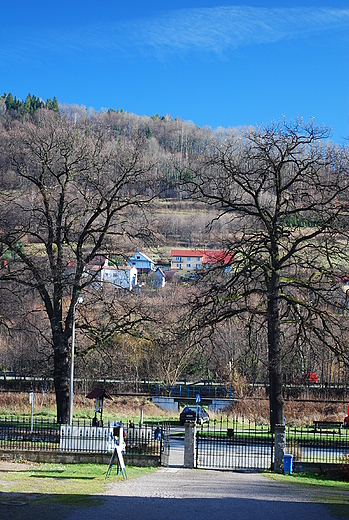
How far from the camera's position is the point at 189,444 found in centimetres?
2142

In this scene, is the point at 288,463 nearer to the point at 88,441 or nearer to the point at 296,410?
the point at 88,441

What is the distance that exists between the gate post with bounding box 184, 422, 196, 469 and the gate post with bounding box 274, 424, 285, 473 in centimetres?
291

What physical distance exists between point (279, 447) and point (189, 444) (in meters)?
3.17

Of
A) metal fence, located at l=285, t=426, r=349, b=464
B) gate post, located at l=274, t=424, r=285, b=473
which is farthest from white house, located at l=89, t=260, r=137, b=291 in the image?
metal fence, located at l=285, t=426, r=349, b=464

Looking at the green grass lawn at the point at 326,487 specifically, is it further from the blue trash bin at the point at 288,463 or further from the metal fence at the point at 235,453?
the metal fence at the point at 235,453

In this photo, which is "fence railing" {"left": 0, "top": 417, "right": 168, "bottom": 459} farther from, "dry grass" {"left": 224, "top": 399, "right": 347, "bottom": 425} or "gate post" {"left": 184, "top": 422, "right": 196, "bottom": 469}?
"dry grass" {"left": 224, "top": 399, "right": 347, "bottom": 425}

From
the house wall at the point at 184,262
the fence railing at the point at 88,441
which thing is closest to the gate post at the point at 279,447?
the fence railing at the point at 88,441

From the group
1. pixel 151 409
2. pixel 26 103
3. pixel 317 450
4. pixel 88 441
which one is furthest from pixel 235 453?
pixel 26 103

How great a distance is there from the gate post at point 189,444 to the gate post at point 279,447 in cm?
291

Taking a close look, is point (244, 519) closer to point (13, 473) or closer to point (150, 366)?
point (13, 473)

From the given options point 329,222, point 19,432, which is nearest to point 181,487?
point 19,432

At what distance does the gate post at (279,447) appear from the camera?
21.3 meters

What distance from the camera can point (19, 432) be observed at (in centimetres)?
2462

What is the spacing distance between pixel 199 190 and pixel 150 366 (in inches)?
1123
